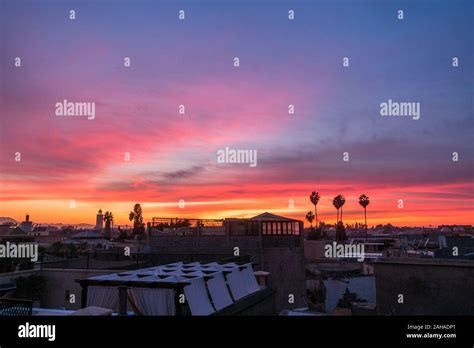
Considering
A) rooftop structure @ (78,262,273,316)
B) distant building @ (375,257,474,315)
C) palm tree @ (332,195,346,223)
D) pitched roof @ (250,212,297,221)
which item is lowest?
distant building @ (375,257,474,315)

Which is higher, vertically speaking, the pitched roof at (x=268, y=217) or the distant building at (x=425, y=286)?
the pitched roof at (x=268, y=217)

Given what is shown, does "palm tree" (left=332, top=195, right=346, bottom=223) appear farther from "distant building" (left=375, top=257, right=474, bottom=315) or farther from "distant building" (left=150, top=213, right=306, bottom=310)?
"distant building" (left=375, top=257, right=474, bottom=315)

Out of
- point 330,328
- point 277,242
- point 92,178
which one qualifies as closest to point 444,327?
point 330,328

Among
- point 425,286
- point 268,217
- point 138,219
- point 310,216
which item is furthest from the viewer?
point 310,216

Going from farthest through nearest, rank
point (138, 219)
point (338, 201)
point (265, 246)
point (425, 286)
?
point (138, 219)
point (338, 201)
point (265, 246)
point (425, 286)

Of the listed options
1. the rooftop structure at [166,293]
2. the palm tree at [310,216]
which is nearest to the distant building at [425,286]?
the rooftop structure at [166,293]

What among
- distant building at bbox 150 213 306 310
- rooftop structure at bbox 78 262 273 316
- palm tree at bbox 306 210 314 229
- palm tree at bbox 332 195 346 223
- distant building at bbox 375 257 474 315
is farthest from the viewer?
palm tree at bbox 306 210 314 229

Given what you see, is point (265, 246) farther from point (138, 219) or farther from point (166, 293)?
point (138, 219)

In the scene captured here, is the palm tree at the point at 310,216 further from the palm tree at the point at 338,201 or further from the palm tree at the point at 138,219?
the palm tree at the point at 138,219

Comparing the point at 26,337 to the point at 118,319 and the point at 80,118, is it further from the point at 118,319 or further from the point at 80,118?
the point at 80,118

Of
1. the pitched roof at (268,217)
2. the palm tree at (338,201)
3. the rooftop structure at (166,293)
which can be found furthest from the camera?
the palm tree at (338,201)

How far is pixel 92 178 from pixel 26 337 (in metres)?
22.5

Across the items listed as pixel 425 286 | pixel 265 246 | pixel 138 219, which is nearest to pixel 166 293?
pixel 425 286

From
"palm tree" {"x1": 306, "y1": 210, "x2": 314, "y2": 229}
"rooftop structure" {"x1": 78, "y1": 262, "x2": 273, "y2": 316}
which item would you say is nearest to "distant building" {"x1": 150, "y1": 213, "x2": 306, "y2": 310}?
"rooftop structure" {"x1": 78, "y1": 262, "x2": 273, "y2": 316}
